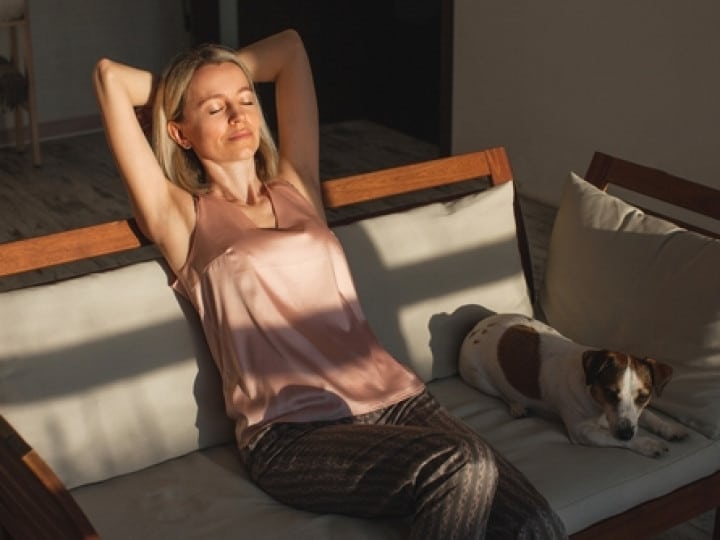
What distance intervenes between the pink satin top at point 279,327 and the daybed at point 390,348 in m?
0.11

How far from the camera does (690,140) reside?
4.11 metres

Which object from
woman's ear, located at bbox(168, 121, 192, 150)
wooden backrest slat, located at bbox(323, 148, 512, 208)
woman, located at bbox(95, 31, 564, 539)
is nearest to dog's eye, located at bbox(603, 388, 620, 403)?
woman, located at bbox(95, 31, 564, 539)

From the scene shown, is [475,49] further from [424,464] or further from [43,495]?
[43,495]

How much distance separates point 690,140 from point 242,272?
98.4 inches

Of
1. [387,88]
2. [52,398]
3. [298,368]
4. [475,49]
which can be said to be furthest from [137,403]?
[387,88]

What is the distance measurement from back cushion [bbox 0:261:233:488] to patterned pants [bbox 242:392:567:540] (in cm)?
18

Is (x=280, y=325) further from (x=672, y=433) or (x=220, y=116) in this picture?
(x=672, y=433)

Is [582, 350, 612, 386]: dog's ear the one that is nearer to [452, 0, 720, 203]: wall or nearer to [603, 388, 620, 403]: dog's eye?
[603, 388, 620, 403]: dog's eye

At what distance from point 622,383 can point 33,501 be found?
1056 millimetres

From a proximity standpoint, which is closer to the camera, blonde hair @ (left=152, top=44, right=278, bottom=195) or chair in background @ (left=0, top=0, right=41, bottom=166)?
blonde hair @ (left=152, top=44, right=278, bottom=195)

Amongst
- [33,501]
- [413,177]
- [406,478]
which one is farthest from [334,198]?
[33,501]

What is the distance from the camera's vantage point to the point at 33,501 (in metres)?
1.63

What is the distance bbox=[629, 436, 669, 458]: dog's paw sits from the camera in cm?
214

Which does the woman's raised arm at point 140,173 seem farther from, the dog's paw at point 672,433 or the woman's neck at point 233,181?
the dog's paw at point 672,433
